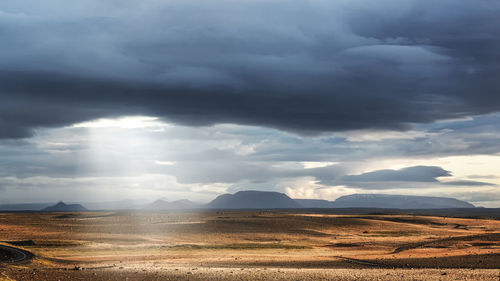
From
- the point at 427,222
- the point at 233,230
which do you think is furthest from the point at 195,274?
the point at 427,222

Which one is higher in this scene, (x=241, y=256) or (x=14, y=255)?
(x=14, y=255)

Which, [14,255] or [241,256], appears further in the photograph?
[241,256]

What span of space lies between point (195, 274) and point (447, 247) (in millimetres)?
38908

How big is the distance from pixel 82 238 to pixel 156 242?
585 inches

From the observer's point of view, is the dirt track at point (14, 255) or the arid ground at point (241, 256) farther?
the dirt track at point (14, 255)

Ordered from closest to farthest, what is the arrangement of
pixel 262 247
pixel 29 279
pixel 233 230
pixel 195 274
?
pixel 29 279, pixel 195 274, pixel 262 247, pixel 233 230

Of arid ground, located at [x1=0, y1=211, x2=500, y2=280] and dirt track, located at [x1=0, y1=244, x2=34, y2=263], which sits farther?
dirt track, located at [x1=0, y1=244, x2=34, y2=263]

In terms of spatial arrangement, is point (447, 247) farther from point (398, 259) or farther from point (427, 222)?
point (427, 222)

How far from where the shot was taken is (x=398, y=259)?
51.3 meters

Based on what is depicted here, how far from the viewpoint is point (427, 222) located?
138 meters

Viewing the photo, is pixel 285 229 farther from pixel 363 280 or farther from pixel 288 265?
pixel 363 280

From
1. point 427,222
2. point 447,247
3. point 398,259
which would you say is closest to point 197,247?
point 398,259

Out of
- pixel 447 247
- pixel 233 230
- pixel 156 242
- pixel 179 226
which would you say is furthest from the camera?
pixel 179 226

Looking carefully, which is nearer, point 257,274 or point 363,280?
point 363,280
